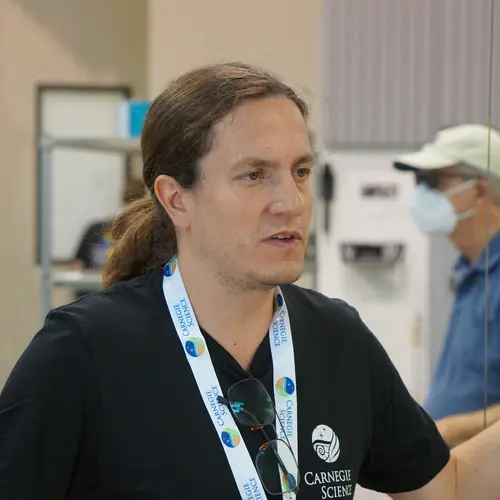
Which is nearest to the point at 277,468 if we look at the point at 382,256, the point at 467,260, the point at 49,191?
the point at 467,260

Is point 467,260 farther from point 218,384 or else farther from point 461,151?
point 218,384

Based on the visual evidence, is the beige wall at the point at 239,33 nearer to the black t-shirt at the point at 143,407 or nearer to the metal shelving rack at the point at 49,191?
the metal shelving rack at the point at 49,191

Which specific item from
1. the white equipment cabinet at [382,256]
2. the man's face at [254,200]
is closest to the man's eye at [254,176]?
the man's face at [254,200]

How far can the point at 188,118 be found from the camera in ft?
3.34

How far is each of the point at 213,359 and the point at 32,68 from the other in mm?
3598

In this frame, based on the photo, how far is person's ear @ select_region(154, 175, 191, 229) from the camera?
1.04m

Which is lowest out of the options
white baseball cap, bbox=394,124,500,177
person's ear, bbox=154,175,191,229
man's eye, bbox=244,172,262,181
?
person's ear, bbox=154,175,191,229

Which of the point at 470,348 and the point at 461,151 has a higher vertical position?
the point at 461,151

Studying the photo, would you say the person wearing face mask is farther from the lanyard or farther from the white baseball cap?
the lanyard

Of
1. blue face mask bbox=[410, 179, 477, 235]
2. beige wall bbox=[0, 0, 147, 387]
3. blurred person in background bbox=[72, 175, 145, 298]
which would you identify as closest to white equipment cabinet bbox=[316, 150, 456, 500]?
blue face mask bbox=[410, 179, 477, 235]

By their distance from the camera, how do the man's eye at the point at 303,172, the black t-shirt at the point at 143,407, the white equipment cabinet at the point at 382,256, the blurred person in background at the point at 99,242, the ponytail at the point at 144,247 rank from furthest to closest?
the white equipment cabinet at the point at 382,256
the blurred person in background at the point at 99,242
the ponytail at the point at 144,247
the man's eye at the point at 303,172
the black t-shirt at the point at 143,407

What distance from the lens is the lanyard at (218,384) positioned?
0.96m

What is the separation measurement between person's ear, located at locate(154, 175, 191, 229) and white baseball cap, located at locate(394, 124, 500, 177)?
646mm

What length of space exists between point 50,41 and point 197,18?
149 cm
